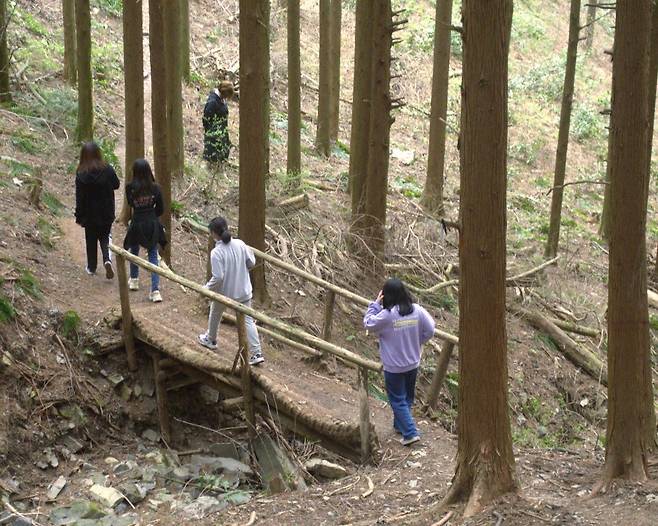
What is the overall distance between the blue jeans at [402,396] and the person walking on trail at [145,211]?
167 inches

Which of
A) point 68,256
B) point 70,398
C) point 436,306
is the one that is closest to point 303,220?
point 436,306

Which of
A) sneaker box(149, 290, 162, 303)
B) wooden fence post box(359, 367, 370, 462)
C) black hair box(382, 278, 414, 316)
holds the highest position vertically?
black hair box(382, 278, 414, 316)

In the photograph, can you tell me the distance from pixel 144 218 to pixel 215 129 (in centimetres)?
618

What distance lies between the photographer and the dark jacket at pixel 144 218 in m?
11.1

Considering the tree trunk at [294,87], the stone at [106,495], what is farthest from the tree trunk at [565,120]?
the stone at [106,495]

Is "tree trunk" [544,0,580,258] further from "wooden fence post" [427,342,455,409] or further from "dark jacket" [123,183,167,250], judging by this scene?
"dark jacket" [123,183,167,250]

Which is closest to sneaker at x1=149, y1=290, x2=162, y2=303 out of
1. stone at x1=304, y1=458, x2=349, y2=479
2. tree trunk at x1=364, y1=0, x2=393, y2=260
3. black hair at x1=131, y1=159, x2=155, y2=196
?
black hair at x1=131, y1=159, x2=155, y2=196

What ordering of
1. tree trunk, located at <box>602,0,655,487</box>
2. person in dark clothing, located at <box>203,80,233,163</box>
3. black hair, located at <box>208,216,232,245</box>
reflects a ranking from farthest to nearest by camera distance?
person in dark clothing, located at <box>203,80,233,163</box>, black hair, located at <box>208,216,232,245</box>, tree trunk, located at <box>602,0,655,487</box>

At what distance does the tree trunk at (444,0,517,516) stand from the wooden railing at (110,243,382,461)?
2.06 m

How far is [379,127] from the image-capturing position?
13047 mm

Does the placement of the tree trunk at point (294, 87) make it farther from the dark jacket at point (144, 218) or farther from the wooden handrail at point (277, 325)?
the wooden handrail at point (277, 325)

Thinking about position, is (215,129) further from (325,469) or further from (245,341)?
(325,469)

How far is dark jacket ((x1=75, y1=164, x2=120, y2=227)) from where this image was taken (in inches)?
440

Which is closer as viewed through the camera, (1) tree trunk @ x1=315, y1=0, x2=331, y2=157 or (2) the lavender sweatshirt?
(2) the lavender sweatshirt
